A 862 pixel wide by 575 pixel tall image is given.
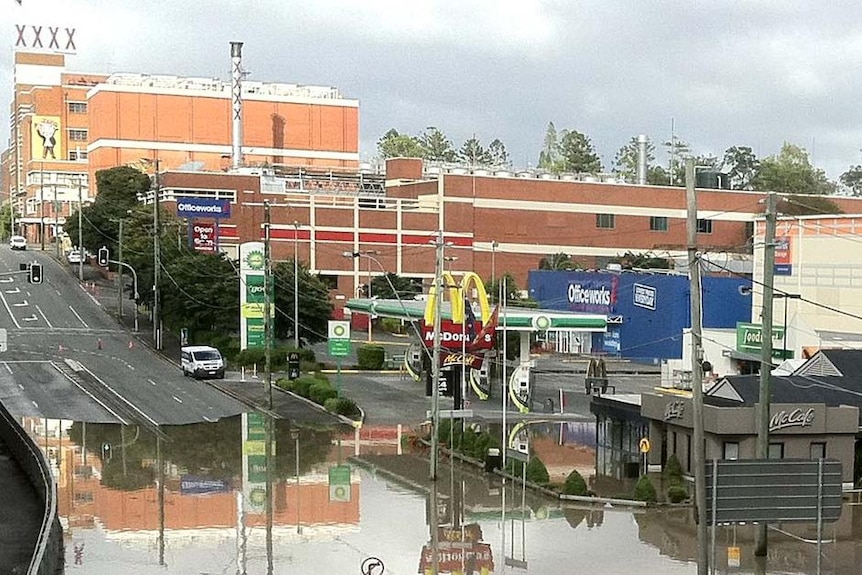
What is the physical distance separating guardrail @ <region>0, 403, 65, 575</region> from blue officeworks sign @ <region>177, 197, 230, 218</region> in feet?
147

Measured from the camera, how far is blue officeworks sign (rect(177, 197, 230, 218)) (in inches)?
3476

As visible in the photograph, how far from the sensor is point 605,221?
11094 cm

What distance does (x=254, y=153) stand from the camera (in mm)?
138625

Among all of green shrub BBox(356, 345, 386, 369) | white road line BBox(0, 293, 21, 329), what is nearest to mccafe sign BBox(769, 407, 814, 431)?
green shrub BBox(356, 345, 386, 369)

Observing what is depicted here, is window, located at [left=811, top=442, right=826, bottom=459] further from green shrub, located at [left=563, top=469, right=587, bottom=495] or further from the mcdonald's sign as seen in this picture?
the mcdonald's sign

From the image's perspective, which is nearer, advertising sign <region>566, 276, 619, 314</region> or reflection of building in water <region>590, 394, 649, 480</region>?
reflection of building in water <region>590, 394, 649, 480</region>

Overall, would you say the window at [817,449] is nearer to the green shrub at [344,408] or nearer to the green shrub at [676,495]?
the green shrub at [676,495]

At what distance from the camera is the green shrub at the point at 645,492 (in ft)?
113

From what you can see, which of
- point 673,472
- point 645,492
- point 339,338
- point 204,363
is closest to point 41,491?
point 645,492

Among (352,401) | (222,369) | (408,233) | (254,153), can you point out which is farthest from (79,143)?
(352,401)

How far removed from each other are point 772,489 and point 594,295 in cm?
6815

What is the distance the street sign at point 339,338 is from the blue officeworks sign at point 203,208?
32.8 metres

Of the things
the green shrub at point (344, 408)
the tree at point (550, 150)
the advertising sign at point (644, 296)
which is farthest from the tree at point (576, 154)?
the green shrub at point (344, 408)

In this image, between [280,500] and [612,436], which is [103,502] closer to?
[280,500]
